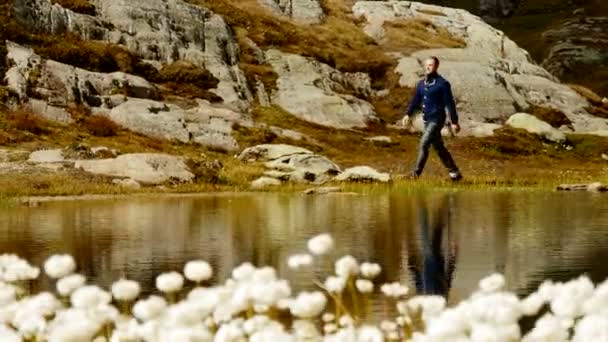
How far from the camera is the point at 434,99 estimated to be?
26.6 metres

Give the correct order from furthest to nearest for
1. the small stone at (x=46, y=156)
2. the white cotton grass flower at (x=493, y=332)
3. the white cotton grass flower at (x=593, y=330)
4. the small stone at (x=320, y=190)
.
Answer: the small stone at (x=46, y=156) → the small stone at (x=320, y=190) → the white cotton grass flower at (x=593, y=330) → the white cotton grass flower at (x=493, y=332)

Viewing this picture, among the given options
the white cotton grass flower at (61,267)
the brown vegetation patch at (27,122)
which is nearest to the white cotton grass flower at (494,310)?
the white cotton grass flower at (61,267)

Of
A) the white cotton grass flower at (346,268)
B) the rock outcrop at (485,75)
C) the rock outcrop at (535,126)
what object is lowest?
the white cotton grass flower at (346,268)

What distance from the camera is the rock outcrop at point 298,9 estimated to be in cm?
7725

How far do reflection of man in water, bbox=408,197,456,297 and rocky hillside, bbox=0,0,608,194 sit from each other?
58.4 feet

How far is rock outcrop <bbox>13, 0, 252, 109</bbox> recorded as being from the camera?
5400 centimetres

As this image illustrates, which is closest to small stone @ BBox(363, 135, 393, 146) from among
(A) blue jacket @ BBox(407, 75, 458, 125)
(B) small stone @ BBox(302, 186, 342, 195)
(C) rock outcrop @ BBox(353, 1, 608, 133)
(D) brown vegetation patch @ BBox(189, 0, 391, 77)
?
(C) rock outcrop @ BBox(353, 1, 608, 133)

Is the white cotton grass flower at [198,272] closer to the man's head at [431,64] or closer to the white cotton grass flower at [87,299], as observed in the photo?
the white cotton grass flower at [87,299]

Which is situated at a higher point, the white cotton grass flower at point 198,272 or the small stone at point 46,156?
the white cotton grass flower at point 198,272

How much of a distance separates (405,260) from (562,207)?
8472 mm

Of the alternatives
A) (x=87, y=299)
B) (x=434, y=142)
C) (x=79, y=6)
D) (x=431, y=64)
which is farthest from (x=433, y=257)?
(x=79, y=6)

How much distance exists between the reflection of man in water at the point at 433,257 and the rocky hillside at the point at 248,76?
17.8 metres

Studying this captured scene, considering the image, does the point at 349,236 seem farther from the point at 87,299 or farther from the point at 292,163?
the point at 292,163

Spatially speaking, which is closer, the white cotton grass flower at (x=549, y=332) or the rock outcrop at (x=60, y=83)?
the white cotton grass flower at (x=549, y=332)
